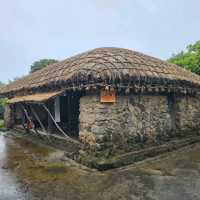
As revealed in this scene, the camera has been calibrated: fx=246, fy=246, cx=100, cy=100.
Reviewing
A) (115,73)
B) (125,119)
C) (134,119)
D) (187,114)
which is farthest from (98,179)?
(187,114)

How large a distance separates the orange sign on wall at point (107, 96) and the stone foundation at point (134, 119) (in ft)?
0.46

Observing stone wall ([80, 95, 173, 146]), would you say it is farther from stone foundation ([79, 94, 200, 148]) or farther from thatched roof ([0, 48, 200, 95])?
thatched roof ([0, 48, 200, 95])

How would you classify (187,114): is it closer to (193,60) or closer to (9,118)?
(193,60)

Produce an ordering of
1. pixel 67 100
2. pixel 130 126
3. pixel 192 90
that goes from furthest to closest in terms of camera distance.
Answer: pixel 67 100
pixel 192 90
pixel 130 126

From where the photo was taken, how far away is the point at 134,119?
767 centimetres

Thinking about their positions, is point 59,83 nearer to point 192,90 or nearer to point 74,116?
point 74,116

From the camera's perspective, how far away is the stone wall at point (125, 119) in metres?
6.89

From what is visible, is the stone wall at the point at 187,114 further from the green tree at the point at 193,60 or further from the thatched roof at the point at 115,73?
the green tree at the point at 193,60

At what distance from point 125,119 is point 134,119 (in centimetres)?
40

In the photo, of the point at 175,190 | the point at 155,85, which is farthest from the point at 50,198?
the point at 155,85

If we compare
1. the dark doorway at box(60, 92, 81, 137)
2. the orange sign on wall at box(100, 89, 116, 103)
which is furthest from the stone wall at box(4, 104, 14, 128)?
the orange sign on wall at box(100, 89, 116, 103)

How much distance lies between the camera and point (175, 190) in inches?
196

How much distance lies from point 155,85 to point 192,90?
2.45 meters

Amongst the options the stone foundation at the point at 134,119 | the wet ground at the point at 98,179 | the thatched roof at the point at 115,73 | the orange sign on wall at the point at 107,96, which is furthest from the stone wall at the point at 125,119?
the wet ground at the point at 98,179
